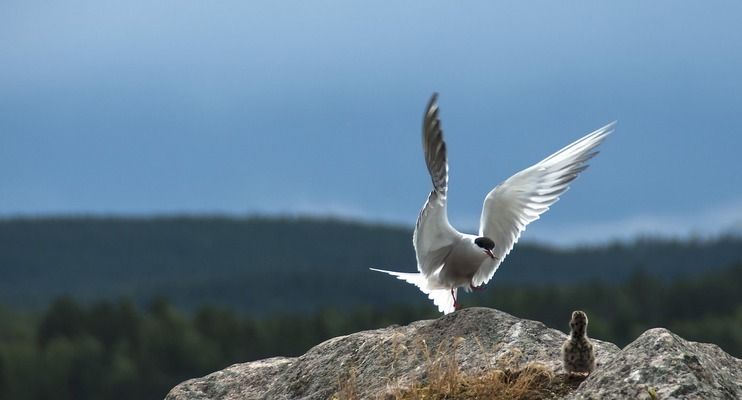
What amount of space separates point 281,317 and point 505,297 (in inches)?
1339

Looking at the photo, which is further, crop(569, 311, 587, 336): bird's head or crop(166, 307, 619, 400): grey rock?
crop(166, 307, 619, 400): grey rock

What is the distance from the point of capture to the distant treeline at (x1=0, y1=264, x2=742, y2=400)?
15662cm

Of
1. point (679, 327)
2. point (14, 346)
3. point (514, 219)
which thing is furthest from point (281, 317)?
point (514, 219)

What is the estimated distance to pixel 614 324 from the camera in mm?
186625

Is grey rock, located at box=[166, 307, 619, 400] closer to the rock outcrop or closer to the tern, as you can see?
the rock outcrop

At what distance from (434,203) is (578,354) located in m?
3.91

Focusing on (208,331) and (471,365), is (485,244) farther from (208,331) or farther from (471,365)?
(208,331)

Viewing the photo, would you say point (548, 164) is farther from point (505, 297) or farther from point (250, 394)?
point (505, 297)

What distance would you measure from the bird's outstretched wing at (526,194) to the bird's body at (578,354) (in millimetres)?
5014

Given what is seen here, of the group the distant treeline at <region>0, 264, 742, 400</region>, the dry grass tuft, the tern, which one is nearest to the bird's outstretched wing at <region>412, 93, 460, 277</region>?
the tern

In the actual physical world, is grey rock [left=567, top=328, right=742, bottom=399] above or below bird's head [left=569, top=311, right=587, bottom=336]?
below

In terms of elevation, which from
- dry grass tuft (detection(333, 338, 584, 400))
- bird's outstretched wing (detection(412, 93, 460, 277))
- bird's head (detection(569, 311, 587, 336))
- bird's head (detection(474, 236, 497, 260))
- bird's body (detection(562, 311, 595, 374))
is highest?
bird's outstretched wing (detection(412, 93, 460, 277))

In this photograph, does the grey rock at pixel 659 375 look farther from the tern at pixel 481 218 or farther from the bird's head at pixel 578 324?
the tern at pixel 481 218

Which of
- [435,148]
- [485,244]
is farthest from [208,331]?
[435,148]
